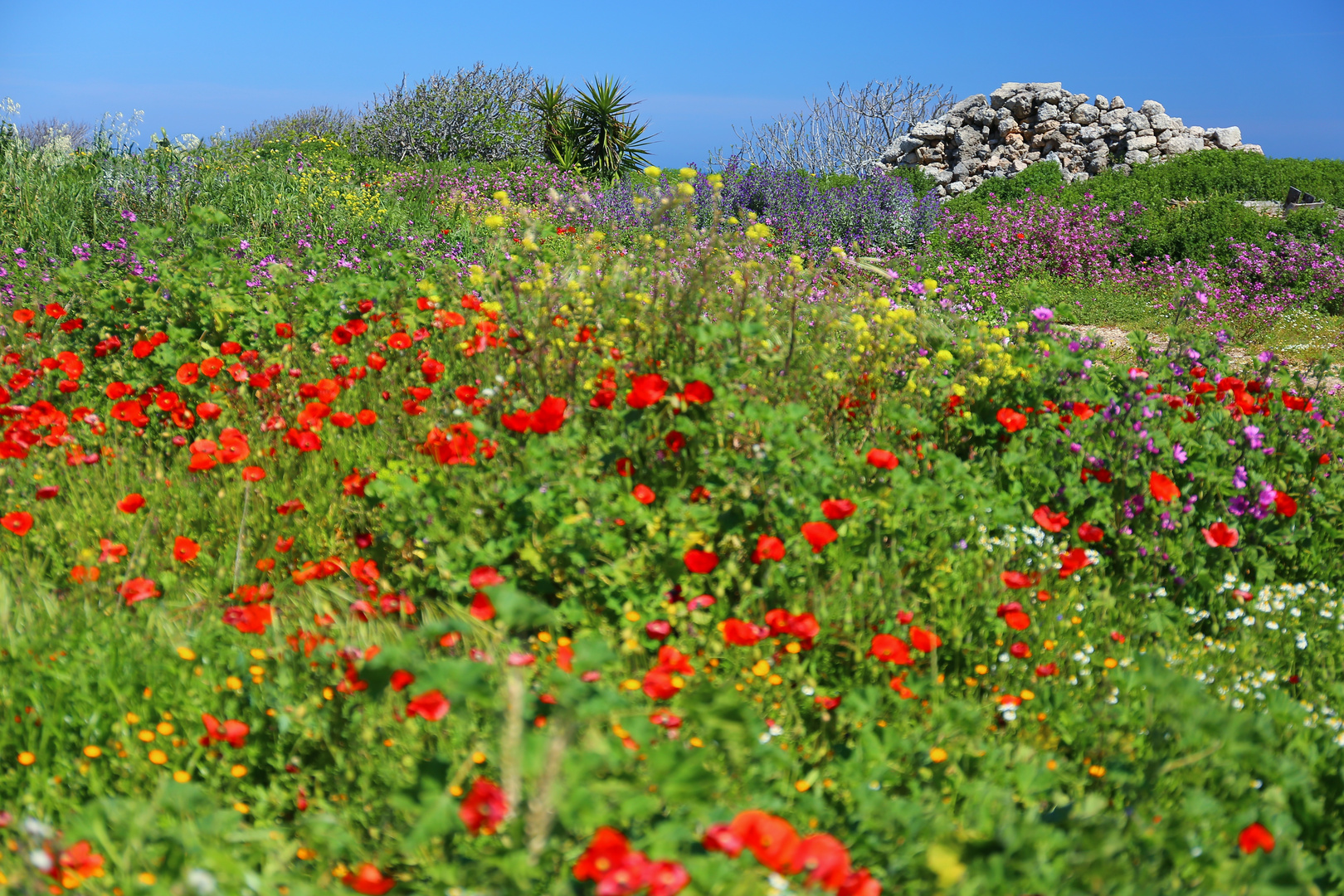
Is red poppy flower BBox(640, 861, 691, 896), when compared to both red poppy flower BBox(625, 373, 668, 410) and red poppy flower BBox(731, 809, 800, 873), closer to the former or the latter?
red poppy flower BBox(731, 809, 800, 873)

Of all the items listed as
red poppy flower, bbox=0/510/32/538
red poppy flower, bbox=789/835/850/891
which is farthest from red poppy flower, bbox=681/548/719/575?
red poppy flower, bbox=0/510/32/538

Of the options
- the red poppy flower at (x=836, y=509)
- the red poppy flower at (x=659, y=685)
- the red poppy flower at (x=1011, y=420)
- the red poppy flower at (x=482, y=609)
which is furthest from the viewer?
the red poppy flower at (x=1011, y=420)

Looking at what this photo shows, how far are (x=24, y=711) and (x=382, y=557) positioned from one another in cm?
108

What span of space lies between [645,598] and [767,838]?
3.85 feet

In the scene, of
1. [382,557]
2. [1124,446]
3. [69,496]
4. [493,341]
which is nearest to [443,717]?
[382,557]

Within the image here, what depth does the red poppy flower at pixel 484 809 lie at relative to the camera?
1.28 metres

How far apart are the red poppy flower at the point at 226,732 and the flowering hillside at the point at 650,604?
14 mm

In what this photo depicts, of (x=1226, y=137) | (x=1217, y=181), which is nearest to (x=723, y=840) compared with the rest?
(x=1217, y=181)

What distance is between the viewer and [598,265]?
473 cm

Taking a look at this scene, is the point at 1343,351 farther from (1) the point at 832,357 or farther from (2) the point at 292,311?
(2) the point at 292,311

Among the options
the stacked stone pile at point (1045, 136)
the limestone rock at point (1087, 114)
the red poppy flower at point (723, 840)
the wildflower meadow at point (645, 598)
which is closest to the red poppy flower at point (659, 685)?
the wildflower meadow at point (645, 598)

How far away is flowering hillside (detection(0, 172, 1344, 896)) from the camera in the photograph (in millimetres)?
1440

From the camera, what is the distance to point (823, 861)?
1242mm

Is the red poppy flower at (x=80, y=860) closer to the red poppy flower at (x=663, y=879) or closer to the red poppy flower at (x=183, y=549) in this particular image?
the red poppy flower at (x=663, y=879)
